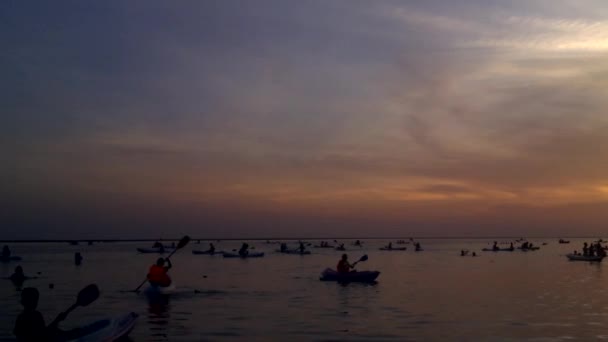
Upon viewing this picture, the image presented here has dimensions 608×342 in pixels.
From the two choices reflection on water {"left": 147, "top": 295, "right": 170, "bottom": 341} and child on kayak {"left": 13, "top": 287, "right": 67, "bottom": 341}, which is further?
reflection on water {"left": 147, "top": 295, "right": 170, "bottom": 341}

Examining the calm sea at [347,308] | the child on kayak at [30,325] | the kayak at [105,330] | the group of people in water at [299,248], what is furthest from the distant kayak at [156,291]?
the group of people in water at [299,248]

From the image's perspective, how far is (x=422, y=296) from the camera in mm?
31625

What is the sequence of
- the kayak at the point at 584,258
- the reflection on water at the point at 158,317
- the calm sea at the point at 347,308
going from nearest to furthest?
the reflection on water at the point at 158,317
the calm sea at the point at 347,308
the kayak at the point at 584,258

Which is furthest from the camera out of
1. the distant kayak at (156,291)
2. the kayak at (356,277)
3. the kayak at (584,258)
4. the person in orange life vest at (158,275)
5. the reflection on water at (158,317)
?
the kayak at (584,258)

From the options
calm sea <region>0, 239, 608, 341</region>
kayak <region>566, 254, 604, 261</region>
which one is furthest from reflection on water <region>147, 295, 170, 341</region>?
kayak <region>566, 254, 604, 261</region>

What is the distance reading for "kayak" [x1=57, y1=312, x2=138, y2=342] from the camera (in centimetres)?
1618

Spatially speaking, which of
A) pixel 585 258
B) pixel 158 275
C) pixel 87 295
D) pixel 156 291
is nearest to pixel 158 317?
pixel 156 291

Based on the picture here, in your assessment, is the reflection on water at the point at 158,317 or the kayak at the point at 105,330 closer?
the kayak at the point at 105,330

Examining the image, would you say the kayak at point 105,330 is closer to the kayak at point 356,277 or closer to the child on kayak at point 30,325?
the child on kayak at point 30,325

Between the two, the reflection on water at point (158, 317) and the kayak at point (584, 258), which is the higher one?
the kayak at point (584, 258)

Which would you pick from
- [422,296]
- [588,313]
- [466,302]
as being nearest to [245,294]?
[422,296]

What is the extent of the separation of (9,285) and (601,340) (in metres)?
32.0

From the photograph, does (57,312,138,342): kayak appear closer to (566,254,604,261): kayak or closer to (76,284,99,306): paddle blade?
(76,284,99,306): paddle blade

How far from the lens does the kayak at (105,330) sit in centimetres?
1618
